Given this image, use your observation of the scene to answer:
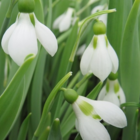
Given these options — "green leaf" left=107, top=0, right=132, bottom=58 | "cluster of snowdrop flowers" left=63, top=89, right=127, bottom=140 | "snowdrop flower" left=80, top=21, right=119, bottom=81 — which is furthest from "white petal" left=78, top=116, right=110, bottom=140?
"green leaf" left=107, top=0, right=132, bottom=58

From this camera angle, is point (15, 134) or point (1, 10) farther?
point (15, 134)

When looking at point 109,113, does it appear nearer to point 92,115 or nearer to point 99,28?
point 92,115

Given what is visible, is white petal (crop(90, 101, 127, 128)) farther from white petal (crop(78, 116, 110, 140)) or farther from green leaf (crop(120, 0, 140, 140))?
green leaf (crop(120, 0, 140, 140))

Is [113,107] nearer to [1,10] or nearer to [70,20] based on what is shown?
[1,10]

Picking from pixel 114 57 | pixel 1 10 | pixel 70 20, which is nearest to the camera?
pixel 114 57

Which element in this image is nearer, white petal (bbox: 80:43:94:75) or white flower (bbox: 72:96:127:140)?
white flower (bbox: 72:96:127:140)

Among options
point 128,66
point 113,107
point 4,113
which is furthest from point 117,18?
point 4,113
